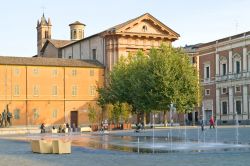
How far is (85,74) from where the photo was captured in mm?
68812

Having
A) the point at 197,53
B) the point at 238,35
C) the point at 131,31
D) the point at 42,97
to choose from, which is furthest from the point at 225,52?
the point at 42,97

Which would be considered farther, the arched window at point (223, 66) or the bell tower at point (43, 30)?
the bell tower at point (43, 30)

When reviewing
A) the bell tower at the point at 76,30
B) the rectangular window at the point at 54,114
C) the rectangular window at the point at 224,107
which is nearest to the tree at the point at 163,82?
the rectangular window at the point at 54,114

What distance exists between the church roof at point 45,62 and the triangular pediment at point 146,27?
6.48 metres

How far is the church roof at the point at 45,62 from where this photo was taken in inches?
2520

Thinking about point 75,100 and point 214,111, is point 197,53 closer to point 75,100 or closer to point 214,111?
point 214,111

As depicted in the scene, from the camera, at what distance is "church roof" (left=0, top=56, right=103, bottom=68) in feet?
210

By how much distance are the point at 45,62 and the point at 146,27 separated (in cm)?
1580

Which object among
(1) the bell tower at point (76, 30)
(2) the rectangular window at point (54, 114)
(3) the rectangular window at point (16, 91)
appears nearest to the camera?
(3) the rectangular window at point (16, 91)

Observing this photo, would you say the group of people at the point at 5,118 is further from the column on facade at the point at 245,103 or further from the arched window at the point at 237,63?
the arched window at the point at 237,63

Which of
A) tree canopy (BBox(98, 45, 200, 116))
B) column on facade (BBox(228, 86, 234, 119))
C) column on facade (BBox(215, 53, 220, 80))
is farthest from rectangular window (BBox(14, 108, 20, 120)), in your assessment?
column on facade (BBox(228, 86, 234, 119))

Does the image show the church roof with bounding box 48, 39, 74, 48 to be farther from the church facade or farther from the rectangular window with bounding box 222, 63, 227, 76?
the rectangular window with bounding box 222, 63, 227, 76

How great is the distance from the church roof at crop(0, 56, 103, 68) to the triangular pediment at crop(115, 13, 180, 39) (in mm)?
6484

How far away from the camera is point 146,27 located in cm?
7062
